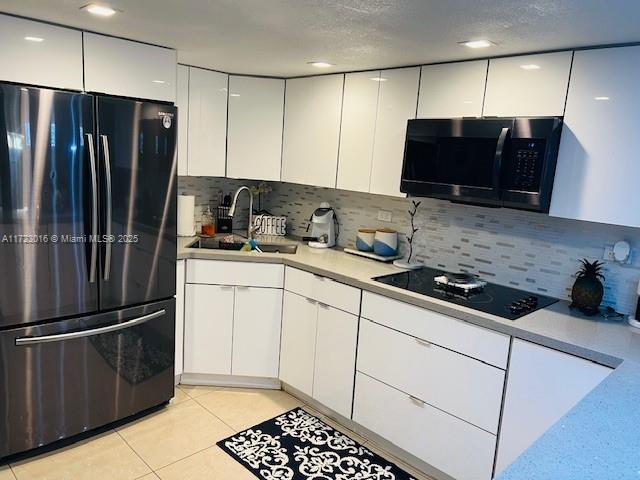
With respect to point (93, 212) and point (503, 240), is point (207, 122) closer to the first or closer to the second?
point (93, 212)

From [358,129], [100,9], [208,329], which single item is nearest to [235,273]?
[208,329]

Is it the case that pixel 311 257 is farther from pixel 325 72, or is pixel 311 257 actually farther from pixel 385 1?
pixel 385 1

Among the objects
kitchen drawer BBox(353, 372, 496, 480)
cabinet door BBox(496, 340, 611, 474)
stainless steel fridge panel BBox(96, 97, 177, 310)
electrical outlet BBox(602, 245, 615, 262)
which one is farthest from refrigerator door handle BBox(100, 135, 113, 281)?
electrical outlet BBox(602, 245, 615, 262)

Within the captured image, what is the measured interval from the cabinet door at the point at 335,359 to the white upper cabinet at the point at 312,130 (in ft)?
3.09

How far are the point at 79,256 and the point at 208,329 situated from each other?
1.03 meters

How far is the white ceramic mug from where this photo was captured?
3.12 metres

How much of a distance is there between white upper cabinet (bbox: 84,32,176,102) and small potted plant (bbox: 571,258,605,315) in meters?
2.39

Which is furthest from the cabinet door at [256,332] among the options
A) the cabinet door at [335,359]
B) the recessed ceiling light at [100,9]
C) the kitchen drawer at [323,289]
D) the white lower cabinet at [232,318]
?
the recessed ceiling light at [100,9]

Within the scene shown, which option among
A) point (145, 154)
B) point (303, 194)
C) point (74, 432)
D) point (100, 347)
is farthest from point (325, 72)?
point (74, 432)

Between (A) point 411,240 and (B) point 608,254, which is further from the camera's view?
(A) point 411,240

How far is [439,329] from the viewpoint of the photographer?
2295mm

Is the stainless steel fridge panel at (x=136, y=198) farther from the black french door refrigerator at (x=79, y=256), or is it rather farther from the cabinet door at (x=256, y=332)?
the cabinet door at (x=256, y=332)

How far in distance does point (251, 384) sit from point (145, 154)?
1.69 m

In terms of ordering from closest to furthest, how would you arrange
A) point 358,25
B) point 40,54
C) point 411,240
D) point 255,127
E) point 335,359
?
point 358,25 → point 40,54 → point 335,359 → point 411,240 → point 255,127
